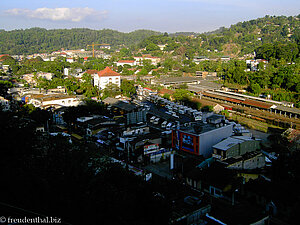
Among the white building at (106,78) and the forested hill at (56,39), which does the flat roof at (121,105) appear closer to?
the white building at (106,78)

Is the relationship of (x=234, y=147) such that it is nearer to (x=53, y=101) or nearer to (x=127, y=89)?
(x=53, y=101)

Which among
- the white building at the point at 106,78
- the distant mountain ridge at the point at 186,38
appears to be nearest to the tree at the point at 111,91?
the white building at the point at 106,78

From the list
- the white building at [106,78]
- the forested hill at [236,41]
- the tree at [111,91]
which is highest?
the forested hill at [236,41]

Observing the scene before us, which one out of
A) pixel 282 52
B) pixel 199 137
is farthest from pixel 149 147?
pixel 282 52

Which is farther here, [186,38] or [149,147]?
[186,38]

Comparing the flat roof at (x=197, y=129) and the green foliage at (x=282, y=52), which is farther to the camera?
the green foliage at (x=282, y=52)

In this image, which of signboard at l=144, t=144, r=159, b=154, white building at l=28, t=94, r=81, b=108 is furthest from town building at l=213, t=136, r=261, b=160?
white building at l=28, t=94, r=81, b=108

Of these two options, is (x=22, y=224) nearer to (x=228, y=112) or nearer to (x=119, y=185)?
(x=119, y=185)

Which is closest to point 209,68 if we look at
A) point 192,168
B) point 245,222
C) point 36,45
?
point 192,168

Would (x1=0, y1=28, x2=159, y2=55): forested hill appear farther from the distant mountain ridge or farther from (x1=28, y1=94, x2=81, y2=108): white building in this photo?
(x1=28, y1=94, x2=81, y2=108): white building
